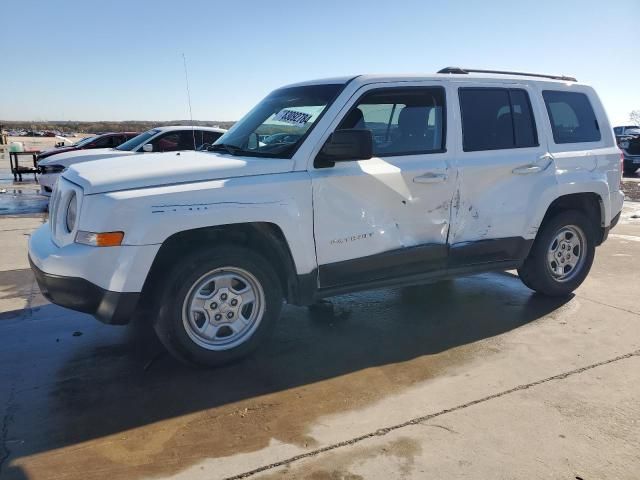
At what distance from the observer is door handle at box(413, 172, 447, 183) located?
14.2ft

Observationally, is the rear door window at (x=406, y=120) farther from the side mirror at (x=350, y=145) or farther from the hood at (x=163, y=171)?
the hood at (x=163, y=171)

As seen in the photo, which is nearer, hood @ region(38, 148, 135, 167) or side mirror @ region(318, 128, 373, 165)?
side mirror @ region(318, 128, 373, 165)

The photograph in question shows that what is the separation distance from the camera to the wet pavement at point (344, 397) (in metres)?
2.82

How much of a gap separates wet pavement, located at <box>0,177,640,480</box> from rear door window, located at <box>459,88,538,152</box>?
1573 mm

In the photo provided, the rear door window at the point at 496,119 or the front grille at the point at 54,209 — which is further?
the rear door window at the point at 496,119

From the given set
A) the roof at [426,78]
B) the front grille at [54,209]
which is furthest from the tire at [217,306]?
the roof at [426,78]

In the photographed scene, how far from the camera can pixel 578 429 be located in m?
3.14

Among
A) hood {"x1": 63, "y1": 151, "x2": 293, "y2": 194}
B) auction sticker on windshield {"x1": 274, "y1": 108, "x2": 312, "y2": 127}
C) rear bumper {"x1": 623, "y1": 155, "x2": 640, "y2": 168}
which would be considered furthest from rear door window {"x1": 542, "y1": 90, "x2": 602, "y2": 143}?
rear bumper {"x1": 623, "y1": 155, "x2": 640, "y2": 168}

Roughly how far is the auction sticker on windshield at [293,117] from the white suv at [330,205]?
20 millimetres

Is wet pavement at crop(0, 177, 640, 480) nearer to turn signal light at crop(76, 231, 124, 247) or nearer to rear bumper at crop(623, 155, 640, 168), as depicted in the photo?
turn signal light at crop(76, 231, 124, 247)

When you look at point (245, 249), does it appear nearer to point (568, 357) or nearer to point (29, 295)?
point (568, 357)

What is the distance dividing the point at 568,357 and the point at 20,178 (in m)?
17.6

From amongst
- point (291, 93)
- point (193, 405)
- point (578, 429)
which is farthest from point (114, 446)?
point (291, 93)

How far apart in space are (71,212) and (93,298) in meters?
0.69
